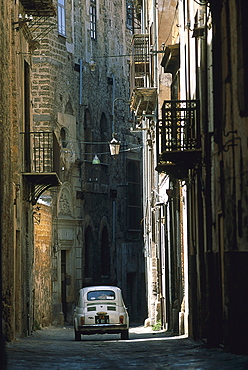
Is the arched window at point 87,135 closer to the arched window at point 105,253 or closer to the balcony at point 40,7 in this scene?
the arched window at point 105,253

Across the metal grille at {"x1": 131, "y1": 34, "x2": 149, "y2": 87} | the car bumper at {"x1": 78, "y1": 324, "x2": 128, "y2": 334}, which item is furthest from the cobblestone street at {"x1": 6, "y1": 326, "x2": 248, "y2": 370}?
the metal grille at {"x1": 131, "y1": 34, "x2": 149, "y2": 87}

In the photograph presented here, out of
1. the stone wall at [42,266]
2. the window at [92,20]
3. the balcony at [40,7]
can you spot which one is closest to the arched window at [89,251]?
the stone wall at [42,266]

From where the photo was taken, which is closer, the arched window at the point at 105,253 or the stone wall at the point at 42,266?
the stone wall at the point at 42,266

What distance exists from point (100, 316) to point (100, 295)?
3.43ft

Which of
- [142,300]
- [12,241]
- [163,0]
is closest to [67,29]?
[163,0]

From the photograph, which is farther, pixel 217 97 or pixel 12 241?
pixel 12 241

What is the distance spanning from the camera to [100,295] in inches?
902

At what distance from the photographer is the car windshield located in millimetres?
22812

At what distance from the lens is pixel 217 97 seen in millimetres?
13727

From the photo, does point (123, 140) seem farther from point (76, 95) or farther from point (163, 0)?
point (163, 0)

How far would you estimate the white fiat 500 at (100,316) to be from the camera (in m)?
21.7

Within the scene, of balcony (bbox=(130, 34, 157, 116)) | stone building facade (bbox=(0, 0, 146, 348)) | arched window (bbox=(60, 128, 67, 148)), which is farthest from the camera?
arched window (bbox=(60, 128, 67, 148))

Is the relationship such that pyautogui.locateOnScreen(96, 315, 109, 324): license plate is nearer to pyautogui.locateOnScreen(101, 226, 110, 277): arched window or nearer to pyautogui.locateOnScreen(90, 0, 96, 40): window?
pyautogui.locateOnScreen(101, 226, 110, 277): arched window

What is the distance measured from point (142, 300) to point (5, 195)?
22506 mm
